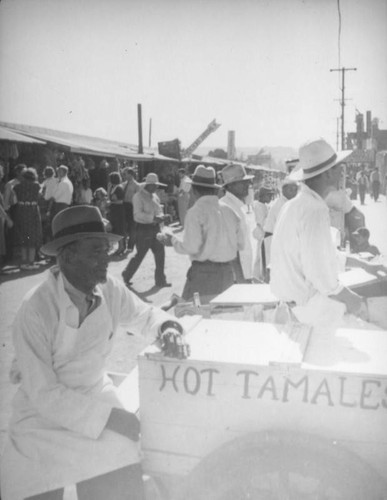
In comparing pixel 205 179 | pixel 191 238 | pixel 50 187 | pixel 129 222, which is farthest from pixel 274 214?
pixel 129 222

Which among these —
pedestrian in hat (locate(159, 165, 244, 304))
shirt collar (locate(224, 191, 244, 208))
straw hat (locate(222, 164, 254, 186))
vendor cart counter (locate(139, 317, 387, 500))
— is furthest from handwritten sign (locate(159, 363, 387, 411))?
straw hat (locate(222, 164, 254, 186))

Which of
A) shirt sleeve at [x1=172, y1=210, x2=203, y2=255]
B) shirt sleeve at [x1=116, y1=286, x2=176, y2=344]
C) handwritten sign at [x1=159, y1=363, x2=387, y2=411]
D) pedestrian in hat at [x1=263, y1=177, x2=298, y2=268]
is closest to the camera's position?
handwritten sign at [x1=159, y1=363, x2=387, y2=411]

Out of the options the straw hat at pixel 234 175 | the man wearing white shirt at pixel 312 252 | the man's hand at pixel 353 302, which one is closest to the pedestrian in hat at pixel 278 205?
the straw hat at pixel 234 175

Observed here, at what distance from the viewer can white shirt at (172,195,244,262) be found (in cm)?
466

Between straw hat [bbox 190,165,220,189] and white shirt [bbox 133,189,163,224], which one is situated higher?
straw hat [bbox 190,165,220,189]

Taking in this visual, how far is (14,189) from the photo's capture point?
9.99 metres

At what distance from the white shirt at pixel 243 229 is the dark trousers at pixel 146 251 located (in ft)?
10.2

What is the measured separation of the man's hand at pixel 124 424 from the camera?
2090 mm

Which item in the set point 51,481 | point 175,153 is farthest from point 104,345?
point 175,153

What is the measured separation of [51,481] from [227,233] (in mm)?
2991

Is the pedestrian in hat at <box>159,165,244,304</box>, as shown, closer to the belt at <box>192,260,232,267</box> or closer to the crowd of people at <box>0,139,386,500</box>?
the belt at <box>192,260,232,267</box>

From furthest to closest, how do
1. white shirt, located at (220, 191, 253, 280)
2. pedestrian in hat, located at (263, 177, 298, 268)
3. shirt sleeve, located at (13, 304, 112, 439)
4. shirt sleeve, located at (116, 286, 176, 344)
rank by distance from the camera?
1. pedestrian in hat, located at (263, 177, 298, 268)
2. white shirt, located at (220, 191, 253, 280)
3. shirt sleeve, located at (116, 286, 176, 344)
4. shirt sleeve, located at (13, 304, 112, 439)

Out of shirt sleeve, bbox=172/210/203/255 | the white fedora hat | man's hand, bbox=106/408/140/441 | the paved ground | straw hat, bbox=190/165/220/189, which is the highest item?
the white fedora hat

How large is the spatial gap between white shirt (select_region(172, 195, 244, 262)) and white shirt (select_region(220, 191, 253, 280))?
0.76 feet
